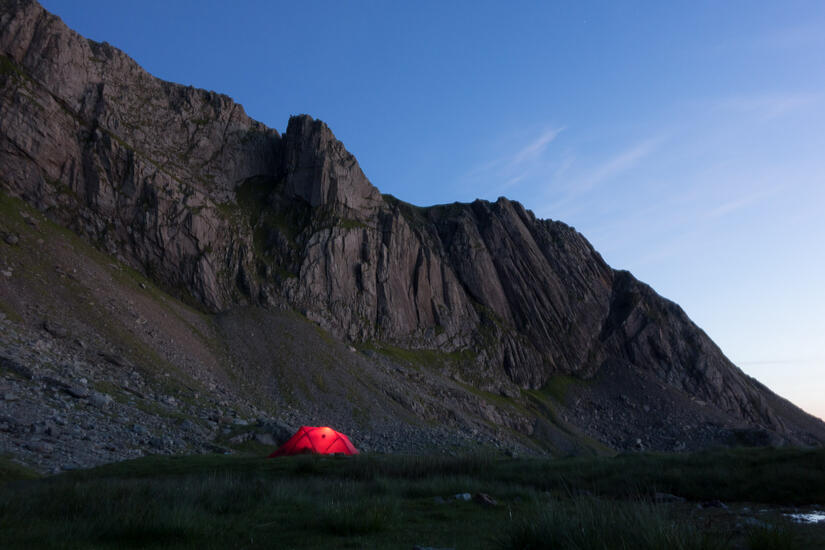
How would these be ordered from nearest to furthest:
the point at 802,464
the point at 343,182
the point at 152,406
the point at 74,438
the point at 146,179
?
the point at 802,464
the point at 74,438
the point at 152,406
the point at 146,179
the point at 343,182

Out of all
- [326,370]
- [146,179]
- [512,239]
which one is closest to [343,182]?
[146,179]

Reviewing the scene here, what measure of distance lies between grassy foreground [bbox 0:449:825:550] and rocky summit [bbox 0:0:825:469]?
10657mm

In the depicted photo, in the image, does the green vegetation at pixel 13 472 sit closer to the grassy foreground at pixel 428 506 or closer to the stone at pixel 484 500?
the grassy foreground at pixel 428 506

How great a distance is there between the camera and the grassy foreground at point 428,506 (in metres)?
7.31

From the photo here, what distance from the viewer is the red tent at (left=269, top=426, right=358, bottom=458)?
3141 centimetres

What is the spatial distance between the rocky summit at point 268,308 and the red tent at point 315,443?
4.97m

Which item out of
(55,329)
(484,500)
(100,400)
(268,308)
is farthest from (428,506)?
(268,308)

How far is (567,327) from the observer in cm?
11119

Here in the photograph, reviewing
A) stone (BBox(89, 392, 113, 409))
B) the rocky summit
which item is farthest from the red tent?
stone (BBox(89, 392, 113, 409))

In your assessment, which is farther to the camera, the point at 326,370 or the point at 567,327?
the point at 567,327

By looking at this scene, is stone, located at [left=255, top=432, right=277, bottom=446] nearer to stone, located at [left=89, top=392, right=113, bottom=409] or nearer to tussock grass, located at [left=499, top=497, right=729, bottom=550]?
stone, located at [left=89, top=392, right=113, bottom=409]

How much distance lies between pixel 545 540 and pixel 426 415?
57824 millimetres

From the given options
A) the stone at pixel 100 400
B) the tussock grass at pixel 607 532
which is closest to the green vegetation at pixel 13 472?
the stone at pixel 100 400

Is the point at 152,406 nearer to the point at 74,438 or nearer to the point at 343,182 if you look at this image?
the point at 74,438
